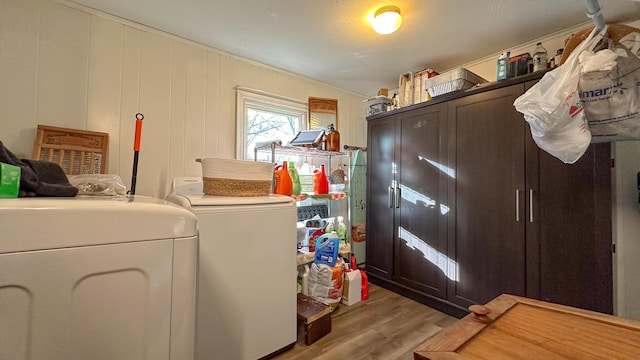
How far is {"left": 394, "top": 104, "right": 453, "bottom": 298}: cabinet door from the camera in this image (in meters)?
2.21

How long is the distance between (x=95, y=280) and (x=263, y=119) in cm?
215

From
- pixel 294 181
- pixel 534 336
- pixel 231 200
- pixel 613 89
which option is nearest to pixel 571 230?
pixel 613 89

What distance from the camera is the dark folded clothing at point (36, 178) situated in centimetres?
65

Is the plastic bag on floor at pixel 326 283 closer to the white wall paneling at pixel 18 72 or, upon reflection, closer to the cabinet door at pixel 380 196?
the cabinet door at pixel 380 196

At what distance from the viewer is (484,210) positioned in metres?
1.97

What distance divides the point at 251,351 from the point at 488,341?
1.29m

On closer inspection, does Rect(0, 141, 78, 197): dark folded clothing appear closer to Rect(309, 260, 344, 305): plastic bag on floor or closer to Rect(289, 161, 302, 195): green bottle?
Rect(289, 161, 302, 195): green bottle

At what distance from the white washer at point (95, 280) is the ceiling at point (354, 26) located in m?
1.60

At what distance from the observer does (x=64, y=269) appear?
54cm

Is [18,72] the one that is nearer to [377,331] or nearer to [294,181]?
[294,181]

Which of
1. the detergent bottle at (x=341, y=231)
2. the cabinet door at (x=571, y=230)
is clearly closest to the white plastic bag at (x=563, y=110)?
the cabinet door at (x=571, y=230)

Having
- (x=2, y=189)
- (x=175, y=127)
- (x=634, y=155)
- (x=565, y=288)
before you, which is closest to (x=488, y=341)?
(x=2, y=189)

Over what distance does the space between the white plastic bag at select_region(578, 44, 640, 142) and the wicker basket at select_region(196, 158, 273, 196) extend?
5.26ft

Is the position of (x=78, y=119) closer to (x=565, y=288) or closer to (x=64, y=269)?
(x=64, y=269)
